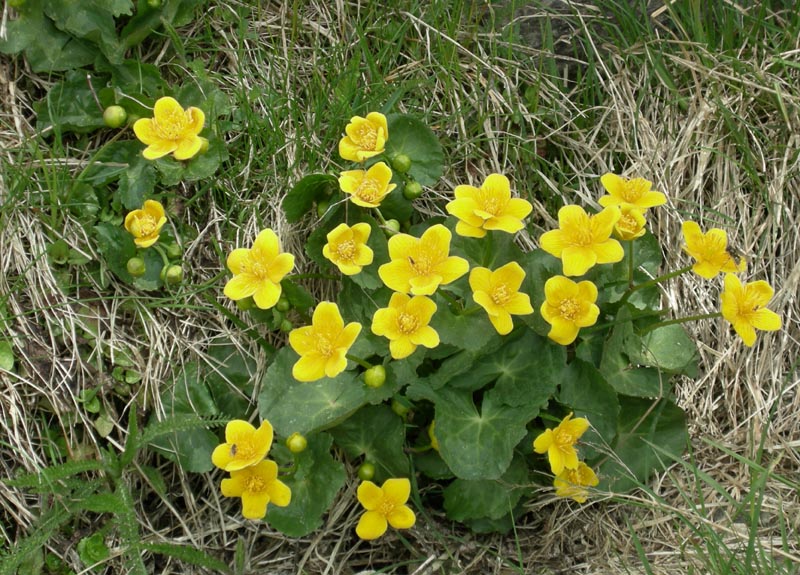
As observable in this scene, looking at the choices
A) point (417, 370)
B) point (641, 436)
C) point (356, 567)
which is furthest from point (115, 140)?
point (641, 436)

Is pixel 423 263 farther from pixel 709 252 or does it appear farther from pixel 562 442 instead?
pixel 709 252

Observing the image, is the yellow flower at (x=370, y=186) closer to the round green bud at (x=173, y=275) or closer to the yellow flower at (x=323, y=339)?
the yellow flower at (x=323, y=339)

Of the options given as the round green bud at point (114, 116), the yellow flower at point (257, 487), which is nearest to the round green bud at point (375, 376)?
the yellow flower at point (257, 487)

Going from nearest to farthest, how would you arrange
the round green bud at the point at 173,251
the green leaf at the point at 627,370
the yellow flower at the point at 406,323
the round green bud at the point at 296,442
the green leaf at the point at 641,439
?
1. the yellow flower at the point at 406,323
2. the round green bud at the point at 296,442
3. the green leaf at the point at 627,370
4. the green leaf at the point at 641,439
5. the round green bud at the point at 173,251

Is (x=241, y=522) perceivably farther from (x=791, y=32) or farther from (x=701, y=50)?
(x=791, y=32)

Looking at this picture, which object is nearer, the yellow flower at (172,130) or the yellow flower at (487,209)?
the yellow flower at (487,209)

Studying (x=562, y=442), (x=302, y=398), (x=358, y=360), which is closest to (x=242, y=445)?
(x=302, y=398)
